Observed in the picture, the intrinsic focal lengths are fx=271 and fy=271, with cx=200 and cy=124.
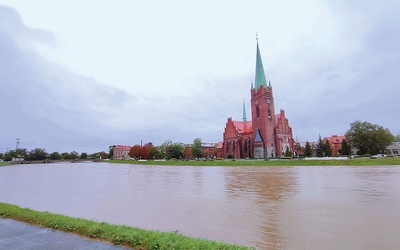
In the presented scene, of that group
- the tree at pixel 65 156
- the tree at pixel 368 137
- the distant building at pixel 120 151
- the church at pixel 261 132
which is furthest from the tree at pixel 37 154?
the tree at pixel 368 137

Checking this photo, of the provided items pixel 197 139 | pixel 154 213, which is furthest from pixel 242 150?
pixel 154 213

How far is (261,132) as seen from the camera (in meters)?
88.4

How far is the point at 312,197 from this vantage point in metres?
14.6

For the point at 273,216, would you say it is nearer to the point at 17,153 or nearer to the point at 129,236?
the point at 129,236

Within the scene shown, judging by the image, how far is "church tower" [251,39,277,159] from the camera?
8662 cm

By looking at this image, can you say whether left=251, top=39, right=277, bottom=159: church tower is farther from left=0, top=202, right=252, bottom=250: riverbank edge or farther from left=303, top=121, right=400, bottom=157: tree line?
left=0, top=202, right=252, bottom=250: riverbank edge

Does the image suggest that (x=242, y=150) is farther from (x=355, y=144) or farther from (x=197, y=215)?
(x=197, y=215)

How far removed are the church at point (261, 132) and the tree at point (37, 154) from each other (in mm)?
105398

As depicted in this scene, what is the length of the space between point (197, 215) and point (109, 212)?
13.1 feet

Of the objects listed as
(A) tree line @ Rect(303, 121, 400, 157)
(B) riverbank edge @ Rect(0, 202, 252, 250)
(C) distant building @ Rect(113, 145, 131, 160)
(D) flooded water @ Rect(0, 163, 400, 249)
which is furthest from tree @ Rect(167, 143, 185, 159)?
(B) riverbank edge @ Rect(0, 202, 252, 250)

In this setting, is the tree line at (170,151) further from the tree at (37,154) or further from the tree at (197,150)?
the tree at (37,154)

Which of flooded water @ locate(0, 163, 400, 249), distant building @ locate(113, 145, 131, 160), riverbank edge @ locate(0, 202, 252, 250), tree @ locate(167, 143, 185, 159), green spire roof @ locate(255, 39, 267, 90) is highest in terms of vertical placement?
green spire roof @ locate(255, 39, 267, 90)

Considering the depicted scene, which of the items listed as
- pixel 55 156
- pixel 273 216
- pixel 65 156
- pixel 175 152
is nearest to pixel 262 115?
pixel 175 152

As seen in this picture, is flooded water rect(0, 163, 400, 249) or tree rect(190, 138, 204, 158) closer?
flooded water rect(0, 163, 400, 249)
